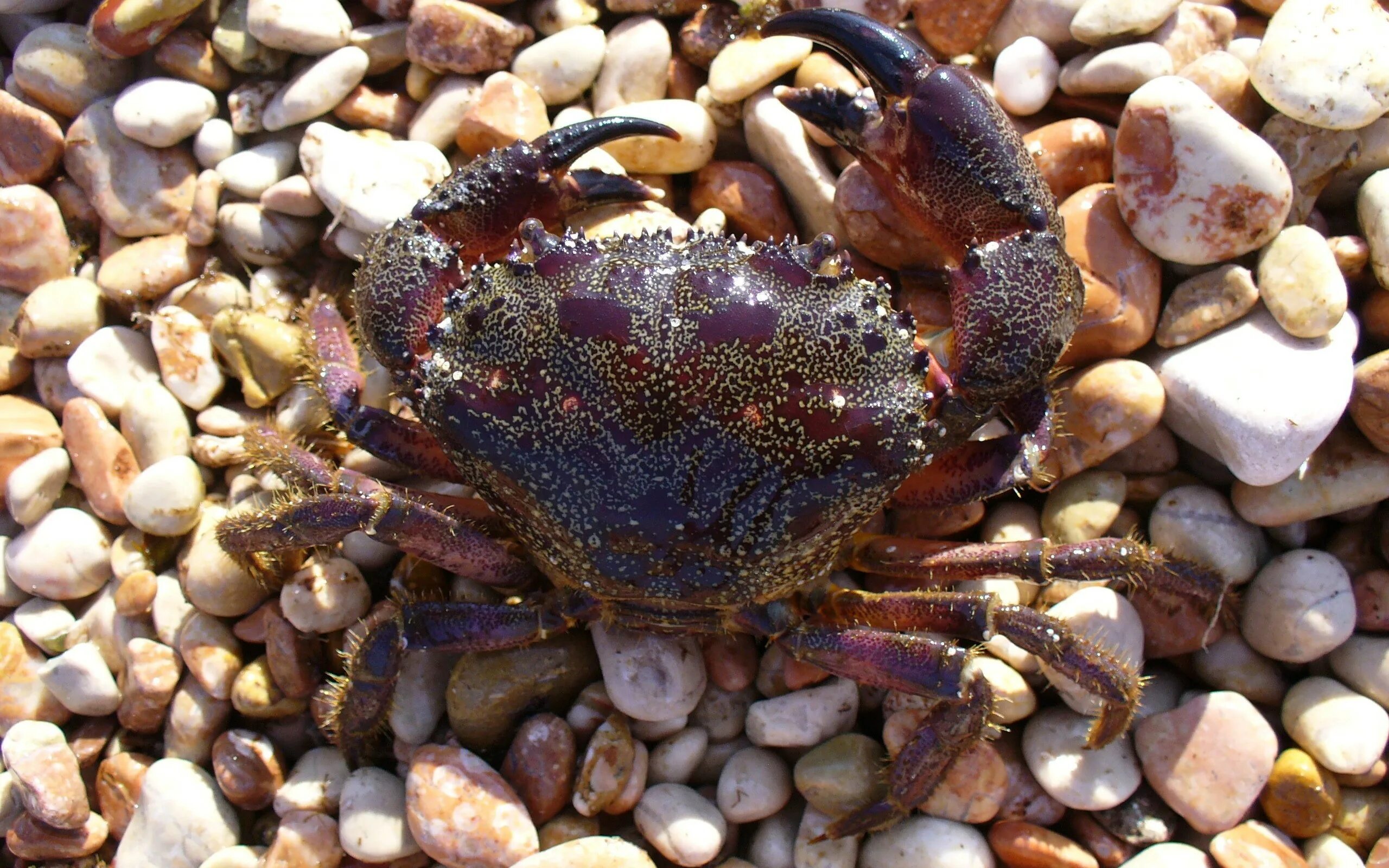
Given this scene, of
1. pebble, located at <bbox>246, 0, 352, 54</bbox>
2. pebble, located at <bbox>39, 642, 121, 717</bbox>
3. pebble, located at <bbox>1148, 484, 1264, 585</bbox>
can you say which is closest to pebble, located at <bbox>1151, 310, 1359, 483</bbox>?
pebble, located at <bbox>1148, 484, 1264, 585</bbox>

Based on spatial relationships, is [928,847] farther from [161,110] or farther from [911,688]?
[161,110]

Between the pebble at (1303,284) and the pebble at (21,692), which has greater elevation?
the pebble at (1303,284)

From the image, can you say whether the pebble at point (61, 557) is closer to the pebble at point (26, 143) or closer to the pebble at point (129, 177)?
the pebble at point (129, 177)

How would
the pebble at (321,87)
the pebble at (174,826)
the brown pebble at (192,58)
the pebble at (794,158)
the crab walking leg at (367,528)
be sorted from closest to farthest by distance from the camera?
the crab walking leg at (367,528)
the pebble at (174,826)
the pebble at (794,158)
the pebble at (321,87)
the brown pebble at (192,58)

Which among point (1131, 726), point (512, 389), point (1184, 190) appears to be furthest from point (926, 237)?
point (1131, 726)

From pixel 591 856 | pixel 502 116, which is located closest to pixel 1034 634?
pixel 591 856

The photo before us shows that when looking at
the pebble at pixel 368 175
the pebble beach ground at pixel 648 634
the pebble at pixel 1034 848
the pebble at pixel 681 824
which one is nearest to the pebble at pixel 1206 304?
the pebble beach ground at pixel 648 634

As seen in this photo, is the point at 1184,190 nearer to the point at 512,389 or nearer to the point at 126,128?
the point at 512,389
